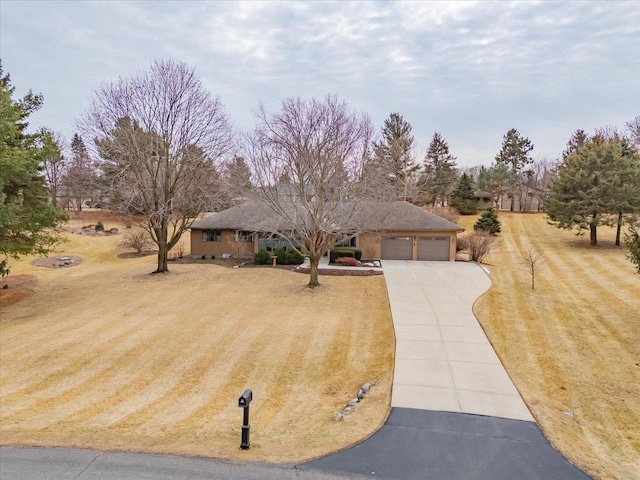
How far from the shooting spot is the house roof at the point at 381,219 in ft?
84.9

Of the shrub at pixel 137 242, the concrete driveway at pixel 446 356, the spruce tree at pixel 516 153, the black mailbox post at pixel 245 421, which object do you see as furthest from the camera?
the spruce tree at pixel 516 153

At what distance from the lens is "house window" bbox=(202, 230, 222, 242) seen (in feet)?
95.9

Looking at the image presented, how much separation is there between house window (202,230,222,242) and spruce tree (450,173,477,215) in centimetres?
3281

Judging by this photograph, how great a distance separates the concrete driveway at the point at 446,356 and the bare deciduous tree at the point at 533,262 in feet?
7.81

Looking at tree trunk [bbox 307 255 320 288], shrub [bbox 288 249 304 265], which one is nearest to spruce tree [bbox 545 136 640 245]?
shrub [bbox 288 249 304 265]

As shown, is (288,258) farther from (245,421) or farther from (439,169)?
(439,169)

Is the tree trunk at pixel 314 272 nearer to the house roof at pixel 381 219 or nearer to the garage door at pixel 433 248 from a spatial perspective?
the house roof at pixel 381 219

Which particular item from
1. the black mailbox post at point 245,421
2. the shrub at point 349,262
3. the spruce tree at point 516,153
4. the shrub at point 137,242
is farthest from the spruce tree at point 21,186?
the spruce tree at point 516,153

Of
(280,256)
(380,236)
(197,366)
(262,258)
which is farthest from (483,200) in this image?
(197,366)

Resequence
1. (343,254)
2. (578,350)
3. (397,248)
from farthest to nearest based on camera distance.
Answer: (397,248), (343,254), (578,350)

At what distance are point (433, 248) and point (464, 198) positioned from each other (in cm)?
2507

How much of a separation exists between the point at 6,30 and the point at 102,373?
1611 cm

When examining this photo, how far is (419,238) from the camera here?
1088 inches

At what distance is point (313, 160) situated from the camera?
17.6m
